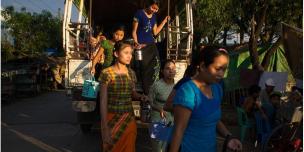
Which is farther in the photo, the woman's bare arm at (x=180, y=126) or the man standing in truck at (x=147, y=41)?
the man standing in truck at (x=147, y=41)

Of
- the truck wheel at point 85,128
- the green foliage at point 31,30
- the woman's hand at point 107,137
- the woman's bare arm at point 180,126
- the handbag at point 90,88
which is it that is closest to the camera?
the woman's bare arm at point 180,126

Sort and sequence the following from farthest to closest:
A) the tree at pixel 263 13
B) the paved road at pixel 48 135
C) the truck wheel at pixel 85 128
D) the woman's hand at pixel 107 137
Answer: the tree at pixel 263 13 < the truck wheel at pixel 85 128 < the paved road at pixel 48 135 < the woman's hand at pixel 107 137

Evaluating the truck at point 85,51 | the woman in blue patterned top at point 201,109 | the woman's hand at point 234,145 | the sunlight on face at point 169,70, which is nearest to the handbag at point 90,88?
the truck at point 85,51

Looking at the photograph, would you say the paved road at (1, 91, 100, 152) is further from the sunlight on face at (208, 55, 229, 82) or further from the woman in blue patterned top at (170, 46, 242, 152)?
the sunlight on face at (208, 55, 229, 82)

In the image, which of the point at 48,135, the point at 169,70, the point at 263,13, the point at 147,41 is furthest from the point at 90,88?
the point at 263,13

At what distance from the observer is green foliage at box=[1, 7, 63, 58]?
4321 cm

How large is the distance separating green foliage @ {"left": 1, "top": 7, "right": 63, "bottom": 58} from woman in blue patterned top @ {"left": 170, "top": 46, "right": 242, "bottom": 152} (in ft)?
121

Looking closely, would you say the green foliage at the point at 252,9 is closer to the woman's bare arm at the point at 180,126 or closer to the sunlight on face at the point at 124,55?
the sunlight on face at the point at 124,55

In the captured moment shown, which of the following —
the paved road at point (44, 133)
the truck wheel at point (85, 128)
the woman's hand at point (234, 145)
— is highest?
the woman's hand at point (234, 145)

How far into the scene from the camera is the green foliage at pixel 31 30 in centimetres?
4321

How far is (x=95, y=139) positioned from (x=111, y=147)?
5.21m

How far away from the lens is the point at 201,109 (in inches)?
131

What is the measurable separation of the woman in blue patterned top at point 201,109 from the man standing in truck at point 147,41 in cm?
480

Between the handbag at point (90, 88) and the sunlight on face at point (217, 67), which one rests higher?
the sunlight on face at point (217, 67)
